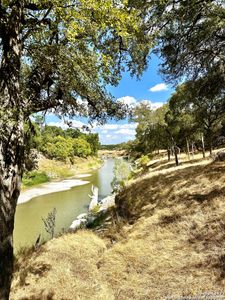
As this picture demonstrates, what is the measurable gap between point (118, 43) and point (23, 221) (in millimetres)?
20005

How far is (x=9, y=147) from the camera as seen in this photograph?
4910 mm

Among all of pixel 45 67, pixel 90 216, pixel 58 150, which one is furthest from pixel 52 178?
pixel 45 67

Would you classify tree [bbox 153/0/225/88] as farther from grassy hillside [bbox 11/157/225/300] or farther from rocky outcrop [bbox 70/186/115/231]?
rocky outcrop [bbox 70/186/115/231]

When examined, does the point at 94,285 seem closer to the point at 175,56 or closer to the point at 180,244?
the point at 180,244

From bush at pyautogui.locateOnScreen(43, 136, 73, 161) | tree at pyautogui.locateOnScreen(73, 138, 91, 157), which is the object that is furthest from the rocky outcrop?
tree at pyautogui.locateOnScreen(73, 138, 91, 157)

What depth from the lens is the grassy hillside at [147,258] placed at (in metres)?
5.84

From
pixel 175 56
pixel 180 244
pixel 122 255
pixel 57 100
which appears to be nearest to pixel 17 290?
pixel 122 255

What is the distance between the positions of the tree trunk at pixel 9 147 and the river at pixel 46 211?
39.4 feet

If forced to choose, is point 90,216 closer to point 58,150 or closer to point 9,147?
point 9,147

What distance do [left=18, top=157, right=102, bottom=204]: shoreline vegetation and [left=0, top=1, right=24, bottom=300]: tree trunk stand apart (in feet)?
67.2

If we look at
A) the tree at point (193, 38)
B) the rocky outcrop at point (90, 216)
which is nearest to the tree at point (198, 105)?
the tree at point (193, 38)

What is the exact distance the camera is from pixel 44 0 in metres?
4.53

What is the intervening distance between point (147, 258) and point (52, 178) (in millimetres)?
45424

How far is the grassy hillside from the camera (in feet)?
19.2
